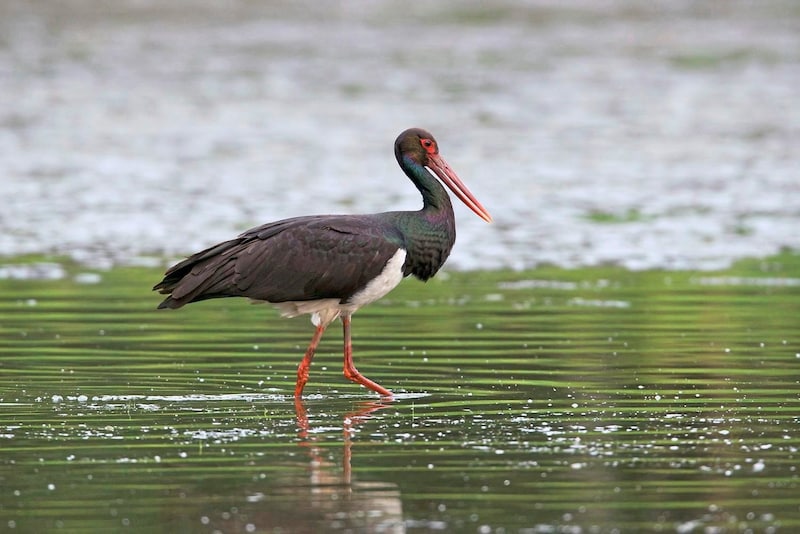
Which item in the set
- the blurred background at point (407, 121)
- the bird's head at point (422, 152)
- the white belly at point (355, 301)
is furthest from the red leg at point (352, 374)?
the blurred background at point (407, 121)

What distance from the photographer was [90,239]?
18.8m

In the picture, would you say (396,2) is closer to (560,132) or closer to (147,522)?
(560,132)

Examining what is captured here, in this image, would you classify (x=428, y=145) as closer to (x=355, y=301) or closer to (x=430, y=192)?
(x=430, y=192)

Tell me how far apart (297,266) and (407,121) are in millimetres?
17998

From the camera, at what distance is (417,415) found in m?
9.55


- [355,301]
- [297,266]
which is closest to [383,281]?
[355,301]

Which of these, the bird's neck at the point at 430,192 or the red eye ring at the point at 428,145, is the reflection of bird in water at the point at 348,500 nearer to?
the bird's neck at the point at 430,192

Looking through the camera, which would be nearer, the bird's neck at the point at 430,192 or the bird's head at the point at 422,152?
the bird's neck at the point at 430,192

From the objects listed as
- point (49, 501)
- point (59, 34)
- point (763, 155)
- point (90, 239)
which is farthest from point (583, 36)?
point (49, 501)

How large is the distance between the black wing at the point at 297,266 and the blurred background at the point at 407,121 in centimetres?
643

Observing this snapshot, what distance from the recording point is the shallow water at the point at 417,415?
723cm

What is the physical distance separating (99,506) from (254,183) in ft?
52.2

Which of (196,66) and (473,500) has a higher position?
(196,66)

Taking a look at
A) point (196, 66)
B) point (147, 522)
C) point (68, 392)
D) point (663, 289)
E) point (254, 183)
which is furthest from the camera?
point (196, 66)
